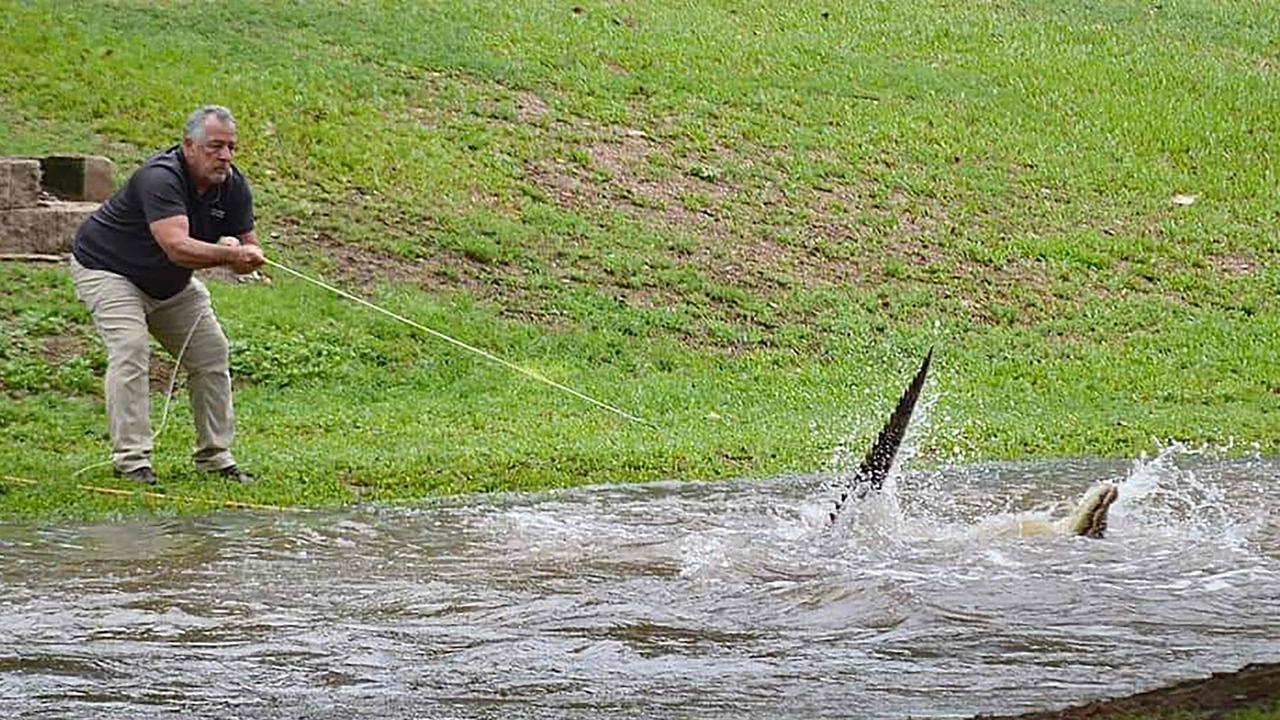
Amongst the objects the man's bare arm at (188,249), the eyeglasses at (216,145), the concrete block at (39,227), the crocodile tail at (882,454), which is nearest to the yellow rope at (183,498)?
the man's bare arm at (188,249)

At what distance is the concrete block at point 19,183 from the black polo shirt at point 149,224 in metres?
4.46

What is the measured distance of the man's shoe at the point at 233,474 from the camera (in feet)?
32.4

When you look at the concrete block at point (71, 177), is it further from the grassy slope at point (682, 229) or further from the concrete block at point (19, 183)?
the grassy slope at point (682, 229)

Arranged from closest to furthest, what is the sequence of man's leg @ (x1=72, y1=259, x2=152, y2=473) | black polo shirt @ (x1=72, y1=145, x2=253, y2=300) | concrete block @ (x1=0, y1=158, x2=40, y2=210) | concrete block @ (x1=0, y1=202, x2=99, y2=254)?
black polo shirt @ (x1=72, y1=145, x2=253, y2=300), man's leg @ (x1=72, y1=259, x2=152, y2=473), concrete block @ (x1=0, y1=158, x2=40, y2=210), concrete block @ (x1=0, y1=202, x2=99, y2=254)

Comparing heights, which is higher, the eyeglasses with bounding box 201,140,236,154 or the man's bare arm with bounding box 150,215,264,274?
the eyeglasses with bounding box 201,140,236,154

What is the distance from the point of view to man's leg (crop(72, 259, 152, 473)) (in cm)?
961

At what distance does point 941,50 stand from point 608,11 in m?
4.07

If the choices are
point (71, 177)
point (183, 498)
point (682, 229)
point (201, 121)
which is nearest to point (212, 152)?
point (201, 121)

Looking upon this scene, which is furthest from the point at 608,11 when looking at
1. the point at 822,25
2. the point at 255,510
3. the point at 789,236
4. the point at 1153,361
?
the point at 255,510

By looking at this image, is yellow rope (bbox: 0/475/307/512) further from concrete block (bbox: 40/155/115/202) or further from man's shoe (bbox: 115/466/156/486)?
concrete block (bbox: 40/155/115/202)

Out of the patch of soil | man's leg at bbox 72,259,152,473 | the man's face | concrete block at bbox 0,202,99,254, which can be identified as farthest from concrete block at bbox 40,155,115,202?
the patch of soil

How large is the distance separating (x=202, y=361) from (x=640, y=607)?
12.3 feet

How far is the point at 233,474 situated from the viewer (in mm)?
9984

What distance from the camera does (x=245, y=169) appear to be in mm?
17094
